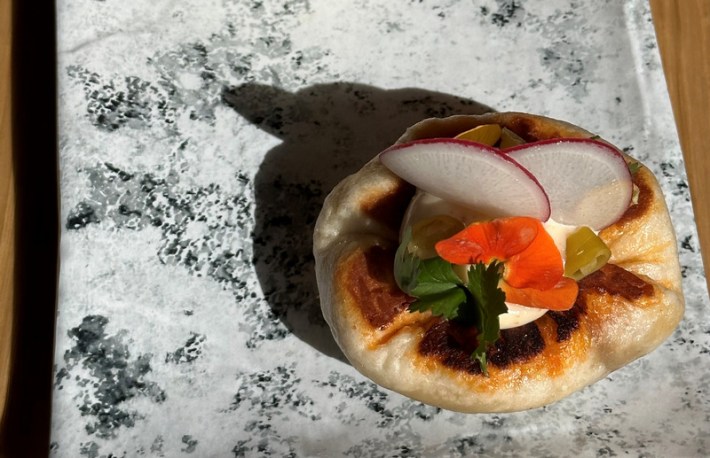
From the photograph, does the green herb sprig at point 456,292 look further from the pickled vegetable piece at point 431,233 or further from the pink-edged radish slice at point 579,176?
the pink-edged radish slice at point 579,176

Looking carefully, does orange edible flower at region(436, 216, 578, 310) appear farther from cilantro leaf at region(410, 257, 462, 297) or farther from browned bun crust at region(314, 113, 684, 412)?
browned bun crust at region(314, 113, 684, 412)

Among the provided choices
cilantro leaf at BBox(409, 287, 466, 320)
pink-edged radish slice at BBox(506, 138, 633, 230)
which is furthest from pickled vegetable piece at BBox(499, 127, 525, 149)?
cilantro leaf at BBox(409, 287, 466, 320)

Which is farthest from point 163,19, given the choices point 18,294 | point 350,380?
point 350,380

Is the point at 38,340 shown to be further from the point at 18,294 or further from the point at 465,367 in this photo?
the point at 465,367

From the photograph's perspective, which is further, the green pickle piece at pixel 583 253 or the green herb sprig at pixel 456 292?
the green pickle piece at pixel 583 253

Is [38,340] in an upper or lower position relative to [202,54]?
lower

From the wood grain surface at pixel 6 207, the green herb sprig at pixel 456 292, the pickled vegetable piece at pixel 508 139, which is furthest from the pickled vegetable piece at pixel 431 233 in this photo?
the wood grain surface at pixel 6 207
